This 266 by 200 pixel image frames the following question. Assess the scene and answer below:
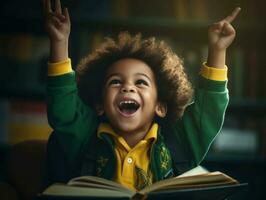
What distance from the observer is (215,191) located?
1.23 m

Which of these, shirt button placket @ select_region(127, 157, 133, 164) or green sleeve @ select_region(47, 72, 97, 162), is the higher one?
green sleeve @ select_region(47, 72, 97, 162)

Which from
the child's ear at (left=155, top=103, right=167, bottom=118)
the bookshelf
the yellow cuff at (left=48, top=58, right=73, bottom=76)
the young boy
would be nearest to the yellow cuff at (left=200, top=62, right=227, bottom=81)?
the young boy

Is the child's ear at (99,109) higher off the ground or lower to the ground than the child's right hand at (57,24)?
lower

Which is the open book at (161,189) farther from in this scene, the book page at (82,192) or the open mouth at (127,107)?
the open mouth at (127,107)

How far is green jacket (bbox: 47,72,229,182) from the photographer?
141 centimetres

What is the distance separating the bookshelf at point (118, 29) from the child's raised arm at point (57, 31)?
273mm

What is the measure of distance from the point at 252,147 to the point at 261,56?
34cm

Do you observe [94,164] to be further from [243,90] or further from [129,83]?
[243,90]

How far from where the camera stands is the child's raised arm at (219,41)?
4.76ft

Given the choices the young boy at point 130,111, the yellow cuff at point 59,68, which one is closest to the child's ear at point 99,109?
the young boy at point 130,111

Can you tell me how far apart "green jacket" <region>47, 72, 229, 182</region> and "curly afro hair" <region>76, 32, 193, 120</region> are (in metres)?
0.03

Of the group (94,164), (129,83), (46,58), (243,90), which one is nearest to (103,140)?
(94,164)

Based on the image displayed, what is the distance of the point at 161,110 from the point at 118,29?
40cm

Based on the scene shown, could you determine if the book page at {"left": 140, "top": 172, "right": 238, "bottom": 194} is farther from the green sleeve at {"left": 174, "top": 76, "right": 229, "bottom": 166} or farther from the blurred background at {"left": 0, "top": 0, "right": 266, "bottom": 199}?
the blurred background at {"left": 0, "top": 0, "right": 266, "bottom": 199}
